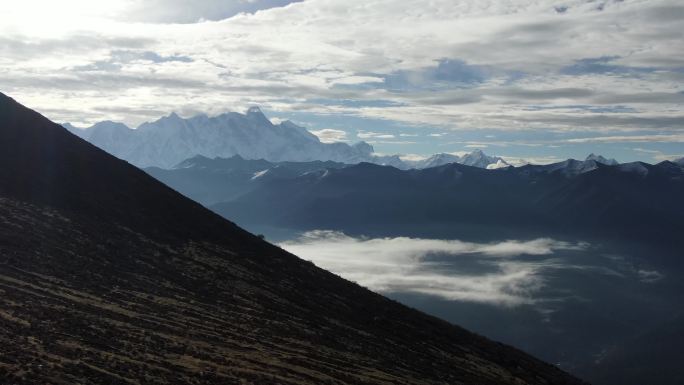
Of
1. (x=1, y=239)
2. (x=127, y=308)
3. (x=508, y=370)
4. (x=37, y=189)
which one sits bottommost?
(x=508, y=370)

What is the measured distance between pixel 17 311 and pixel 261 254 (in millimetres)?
68601

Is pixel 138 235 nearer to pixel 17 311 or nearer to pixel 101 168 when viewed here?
pixel 101 168

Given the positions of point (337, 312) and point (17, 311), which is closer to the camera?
point (17, 311)

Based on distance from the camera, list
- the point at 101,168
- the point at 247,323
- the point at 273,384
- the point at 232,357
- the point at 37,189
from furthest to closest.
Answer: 1. the point at 101,168
2. the point at 37,189
3. the point at 247,323
4. the point at 232,357
5. the point at 273,384

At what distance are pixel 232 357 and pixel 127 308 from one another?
14438 millimetres

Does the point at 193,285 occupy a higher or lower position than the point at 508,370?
higher

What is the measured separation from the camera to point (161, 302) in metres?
62.8

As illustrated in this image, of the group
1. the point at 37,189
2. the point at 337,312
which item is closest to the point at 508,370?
the point at 337,312

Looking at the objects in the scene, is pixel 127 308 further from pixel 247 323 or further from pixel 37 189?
pixel 37 189

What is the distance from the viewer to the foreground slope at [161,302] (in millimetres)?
43156

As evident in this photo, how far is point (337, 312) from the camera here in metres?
88.8

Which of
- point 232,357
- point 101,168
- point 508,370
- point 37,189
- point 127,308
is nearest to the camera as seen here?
point 232,357

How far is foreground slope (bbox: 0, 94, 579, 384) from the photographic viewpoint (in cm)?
4316

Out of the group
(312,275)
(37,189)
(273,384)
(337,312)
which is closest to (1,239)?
(37,189)
